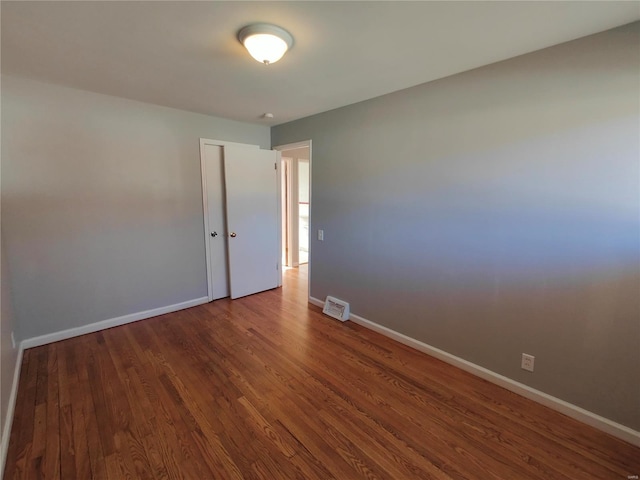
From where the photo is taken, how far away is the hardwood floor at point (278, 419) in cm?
155

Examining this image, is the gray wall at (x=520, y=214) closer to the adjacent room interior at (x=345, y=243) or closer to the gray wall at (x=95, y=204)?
the adjacent room interior at (x=345, y=243)

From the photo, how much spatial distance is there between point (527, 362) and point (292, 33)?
269 cm

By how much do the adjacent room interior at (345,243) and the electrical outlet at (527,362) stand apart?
0.02 metres

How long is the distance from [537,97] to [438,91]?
71 centimetres

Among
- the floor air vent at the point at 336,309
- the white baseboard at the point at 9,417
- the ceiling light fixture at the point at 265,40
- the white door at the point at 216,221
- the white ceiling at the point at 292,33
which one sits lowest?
the white baseboard at the point at 9,417

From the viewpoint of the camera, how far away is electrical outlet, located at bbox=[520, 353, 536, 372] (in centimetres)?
204

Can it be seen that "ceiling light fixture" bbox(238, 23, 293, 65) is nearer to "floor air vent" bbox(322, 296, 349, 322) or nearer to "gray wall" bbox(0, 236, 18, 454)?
"gray wall" bbox(0, 236, 18, 454)

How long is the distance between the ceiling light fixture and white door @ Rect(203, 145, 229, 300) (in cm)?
206

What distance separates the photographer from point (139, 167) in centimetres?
306

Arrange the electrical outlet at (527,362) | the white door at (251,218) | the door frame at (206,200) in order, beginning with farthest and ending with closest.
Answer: the white door at (251,218) → the door frame at (206,200) → the electrical outlet at (527,362)

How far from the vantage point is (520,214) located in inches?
79.0

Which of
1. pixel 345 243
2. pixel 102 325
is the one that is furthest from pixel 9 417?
pixel 345 243

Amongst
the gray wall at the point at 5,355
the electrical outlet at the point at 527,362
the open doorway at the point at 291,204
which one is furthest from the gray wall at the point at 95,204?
the electrical outlet at the point at 527,362

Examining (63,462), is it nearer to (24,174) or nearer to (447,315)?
(24,174)
